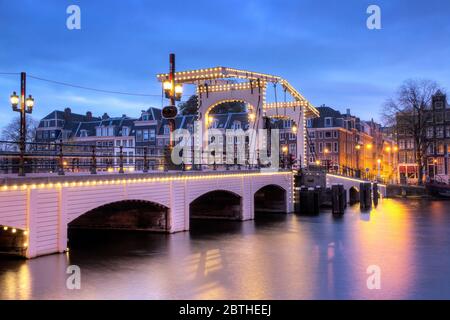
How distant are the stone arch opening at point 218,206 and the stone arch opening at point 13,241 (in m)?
12.7

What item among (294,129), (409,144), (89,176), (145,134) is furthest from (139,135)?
(89,176)

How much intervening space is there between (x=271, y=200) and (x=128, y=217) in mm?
12126

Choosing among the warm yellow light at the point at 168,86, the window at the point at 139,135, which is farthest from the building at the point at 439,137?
the warm yellow light at the point at 168,86

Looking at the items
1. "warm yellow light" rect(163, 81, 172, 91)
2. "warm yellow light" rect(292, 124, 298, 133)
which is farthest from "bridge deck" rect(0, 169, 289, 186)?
"warm yellow light" rect(292, 124, 298, 133)

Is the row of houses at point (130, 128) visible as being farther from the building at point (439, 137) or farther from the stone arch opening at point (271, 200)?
the stone arch opening at point (271, 200)

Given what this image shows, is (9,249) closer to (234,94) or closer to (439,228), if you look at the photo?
(234,94)

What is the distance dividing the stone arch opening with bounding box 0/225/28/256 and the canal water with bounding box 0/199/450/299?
33 centimetres

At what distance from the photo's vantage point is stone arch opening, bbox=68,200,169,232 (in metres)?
19.8

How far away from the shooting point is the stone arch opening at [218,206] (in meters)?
25.5

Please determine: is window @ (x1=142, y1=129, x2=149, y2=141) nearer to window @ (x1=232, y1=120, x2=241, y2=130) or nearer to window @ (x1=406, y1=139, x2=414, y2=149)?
window @ (x1=232, y1=120, x2=241, y2=130)

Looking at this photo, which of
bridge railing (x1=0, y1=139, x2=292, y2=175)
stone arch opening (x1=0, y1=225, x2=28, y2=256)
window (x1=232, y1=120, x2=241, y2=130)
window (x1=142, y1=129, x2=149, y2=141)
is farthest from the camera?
window (x1=142, y1=129, x2=149, y2=141)

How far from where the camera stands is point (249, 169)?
83.6 feet

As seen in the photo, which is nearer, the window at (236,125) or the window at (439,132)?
the window at (439,132)

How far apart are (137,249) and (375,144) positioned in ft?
310
